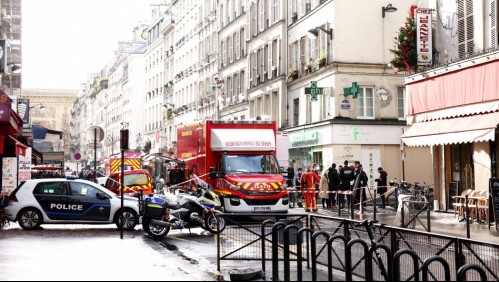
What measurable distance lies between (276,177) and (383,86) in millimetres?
17052

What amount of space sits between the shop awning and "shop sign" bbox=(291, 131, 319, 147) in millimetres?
13795

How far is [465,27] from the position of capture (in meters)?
26.8

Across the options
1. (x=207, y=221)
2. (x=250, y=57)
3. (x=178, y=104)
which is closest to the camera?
A: (x=207, y=221)

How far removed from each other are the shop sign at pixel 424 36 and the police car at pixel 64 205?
11.6m

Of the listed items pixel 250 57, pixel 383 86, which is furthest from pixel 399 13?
pixel 250 57

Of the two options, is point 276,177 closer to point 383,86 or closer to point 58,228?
point 58,228

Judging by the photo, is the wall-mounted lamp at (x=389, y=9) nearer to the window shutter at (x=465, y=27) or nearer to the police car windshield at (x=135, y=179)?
the window shutter at (x=465, y=27)

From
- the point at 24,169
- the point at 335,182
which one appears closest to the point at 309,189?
the point at 335,182

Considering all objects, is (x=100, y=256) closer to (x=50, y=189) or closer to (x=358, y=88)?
(x=50, y=189)

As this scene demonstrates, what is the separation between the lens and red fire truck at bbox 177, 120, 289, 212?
85.8ft

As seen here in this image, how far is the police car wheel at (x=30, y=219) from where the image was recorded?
77.3 feet

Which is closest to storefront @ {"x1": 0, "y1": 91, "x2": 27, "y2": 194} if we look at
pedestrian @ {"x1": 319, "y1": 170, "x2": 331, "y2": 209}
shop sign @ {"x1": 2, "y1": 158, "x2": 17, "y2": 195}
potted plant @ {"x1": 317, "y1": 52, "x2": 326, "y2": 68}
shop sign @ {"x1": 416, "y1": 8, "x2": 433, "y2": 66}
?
shop sign @ {"x1": 2, "y1": 158, "x2": 17, "y2": 195}

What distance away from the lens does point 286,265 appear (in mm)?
12359

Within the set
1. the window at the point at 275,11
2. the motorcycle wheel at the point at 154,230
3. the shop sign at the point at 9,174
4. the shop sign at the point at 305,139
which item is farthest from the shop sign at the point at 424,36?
the window at the point at 275,11
